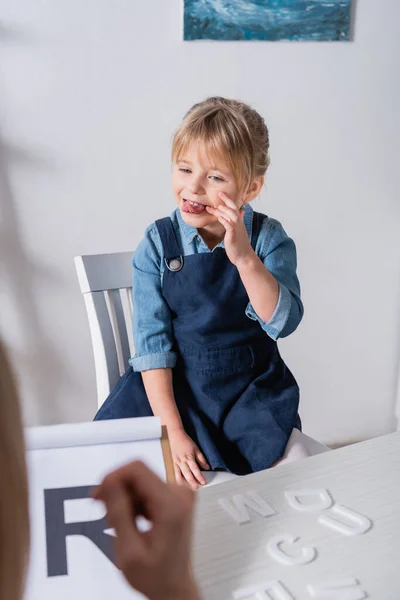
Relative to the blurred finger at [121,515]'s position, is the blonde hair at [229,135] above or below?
above

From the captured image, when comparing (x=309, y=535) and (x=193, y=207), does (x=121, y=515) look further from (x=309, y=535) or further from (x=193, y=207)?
(x=193, y=207)

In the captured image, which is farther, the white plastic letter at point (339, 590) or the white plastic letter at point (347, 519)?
the white plastic letter at point (347, 519)

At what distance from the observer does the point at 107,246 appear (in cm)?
206

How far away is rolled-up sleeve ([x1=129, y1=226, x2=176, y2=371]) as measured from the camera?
1302 mm

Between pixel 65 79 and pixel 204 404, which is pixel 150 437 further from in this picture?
Result: pixel 65 79

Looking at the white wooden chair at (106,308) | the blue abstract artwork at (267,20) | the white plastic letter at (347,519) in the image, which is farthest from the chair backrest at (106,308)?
the blue abstract artwork at (267,20)

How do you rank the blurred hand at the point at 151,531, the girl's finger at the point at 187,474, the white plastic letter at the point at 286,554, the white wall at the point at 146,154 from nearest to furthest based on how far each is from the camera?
the blurred hand at the point at 151,531 < the white plastic letter at the point at 286,554 < the girl's finger at the point at 187,474 < the white wall at the point at 146,154

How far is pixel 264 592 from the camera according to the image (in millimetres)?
717

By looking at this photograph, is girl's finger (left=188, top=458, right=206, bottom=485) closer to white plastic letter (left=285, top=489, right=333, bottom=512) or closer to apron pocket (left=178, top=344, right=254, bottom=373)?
apron pocket (left=178, top=344, right=254, bottom=373)

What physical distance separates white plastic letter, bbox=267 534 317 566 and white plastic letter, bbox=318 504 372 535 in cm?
5

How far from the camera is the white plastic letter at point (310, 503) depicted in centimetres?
86

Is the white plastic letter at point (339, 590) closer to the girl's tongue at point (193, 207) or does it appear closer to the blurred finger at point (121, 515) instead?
the blurred finger at point (121, 515)

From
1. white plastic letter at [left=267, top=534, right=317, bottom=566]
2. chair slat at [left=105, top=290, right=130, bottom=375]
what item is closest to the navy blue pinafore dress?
chair slat at [left=105, top=290, right=130, bottom=375]

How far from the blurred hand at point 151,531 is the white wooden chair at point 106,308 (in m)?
1.04
